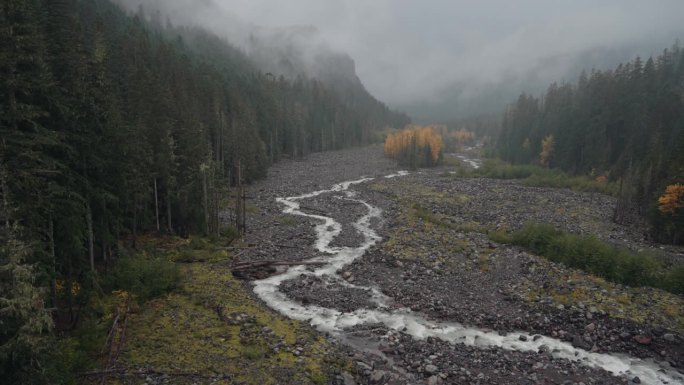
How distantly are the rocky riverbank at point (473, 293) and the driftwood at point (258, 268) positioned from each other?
193cm

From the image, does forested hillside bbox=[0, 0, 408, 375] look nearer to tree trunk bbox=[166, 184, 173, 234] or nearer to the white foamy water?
tree trunk bbox=[166, 184, 173, 234]

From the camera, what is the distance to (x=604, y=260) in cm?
3102

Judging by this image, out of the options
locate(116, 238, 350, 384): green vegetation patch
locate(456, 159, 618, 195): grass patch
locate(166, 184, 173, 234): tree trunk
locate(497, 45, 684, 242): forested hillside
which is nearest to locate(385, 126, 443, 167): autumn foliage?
locate(456, 159, 618, 195): grass patch

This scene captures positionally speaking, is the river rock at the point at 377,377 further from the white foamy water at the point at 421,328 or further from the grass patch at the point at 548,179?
the grass patch at the point at 548,179

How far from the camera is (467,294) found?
1097 inches

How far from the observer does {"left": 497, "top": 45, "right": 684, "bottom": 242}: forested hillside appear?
2132 inches

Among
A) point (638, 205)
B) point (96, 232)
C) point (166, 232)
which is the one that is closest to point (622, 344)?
point (96, 232)

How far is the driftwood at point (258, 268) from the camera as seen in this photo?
3100cm

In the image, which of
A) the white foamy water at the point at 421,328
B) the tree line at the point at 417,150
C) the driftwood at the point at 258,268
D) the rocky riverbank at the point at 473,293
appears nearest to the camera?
the rocky riverbank at the point at 473,293

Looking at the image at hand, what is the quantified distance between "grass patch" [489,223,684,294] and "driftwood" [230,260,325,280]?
20336 mm

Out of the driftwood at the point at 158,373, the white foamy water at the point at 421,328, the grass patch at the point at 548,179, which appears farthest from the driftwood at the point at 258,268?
the grass patch at the point at 548,179

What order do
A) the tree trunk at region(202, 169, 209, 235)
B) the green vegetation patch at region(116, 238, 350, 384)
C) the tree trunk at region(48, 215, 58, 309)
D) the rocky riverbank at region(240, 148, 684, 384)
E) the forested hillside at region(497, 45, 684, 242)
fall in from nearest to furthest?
the tree trunk at region(48, 215, 58, 309)
the green vegetation patch at region(116, 238, 350, 384)
the rocky riverbank at region(240, 148, 684, 384)
the tree trunk at region(202, 169, 209, 235)
the forested hillside at region(497, 45, 684, 242)

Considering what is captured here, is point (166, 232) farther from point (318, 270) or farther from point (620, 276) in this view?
point (620, 276)

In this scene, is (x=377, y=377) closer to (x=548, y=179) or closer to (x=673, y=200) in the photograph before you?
(x=673, y=200)
